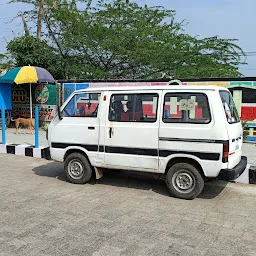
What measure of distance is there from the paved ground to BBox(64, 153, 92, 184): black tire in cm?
15

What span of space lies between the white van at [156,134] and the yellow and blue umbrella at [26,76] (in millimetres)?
6810

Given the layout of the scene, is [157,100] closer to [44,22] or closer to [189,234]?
[189,234]

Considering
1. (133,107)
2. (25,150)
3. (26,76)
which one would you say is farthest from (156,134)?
(26,76)

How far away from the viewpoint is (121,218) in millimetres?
4797

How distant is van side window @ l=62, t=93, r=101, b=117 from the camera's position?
21.0 feet

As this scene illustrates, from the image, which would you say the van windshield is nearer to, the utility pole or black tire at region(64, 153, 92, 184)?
black tire at region(64, 153, 92, 184)

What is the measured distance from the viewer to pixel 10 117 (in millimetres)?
14406

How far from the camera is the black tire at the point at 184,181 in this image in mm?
5562

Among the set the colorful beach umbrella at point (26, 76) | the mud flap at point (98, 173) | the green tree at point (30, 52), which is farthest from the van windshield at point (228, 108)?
the green tree at point (30, 52)

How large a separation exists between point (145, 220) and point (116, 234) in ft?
2.05

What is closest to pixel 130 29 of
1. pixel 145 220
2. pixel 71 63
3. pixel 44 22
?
pixel 71 63

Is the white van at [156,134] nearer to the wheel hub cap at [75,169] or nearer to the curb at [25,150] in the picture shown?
the wheel hub cap at [75,169]

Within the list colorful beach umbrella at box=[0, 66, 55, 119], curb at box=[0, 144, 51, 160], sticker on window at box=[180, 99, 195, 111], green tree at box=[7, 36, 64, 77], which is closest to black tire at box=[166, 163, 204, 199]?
sticker on window at box=[180, 99, 195, 111]

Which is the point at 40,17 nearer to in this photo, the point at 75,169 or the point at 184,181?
the point at 75,169
